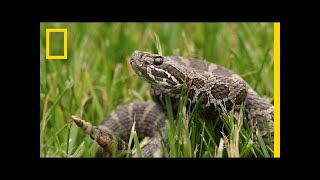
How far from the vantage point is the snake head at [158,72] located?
4.33 m

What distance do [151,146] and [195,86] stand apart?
24.5 inches

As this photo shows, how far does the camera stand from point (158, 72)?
4348 millimetres

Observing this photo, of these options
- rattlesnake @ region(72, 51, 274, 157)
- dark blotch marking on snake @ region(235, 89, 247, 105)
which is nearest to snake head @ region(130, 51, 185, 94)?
rattlesnake @ region(72, 51, 274, 157)

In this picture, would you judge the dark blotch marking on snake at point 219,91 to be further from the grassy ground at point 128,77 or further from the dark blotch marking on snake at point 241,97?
the grassy ground at point 128,77

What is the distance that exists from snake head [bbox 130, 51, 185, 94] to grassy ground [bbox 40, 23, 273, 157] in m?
0.32

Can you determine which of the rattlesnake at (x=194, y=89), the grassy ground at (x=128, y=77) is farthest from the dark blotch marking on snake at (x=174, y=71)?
the grassy ground at (x=128, y=77)

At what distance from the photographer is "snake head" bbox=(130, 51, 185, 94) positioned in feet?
14.2

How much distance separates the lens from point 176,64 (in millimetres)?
4469

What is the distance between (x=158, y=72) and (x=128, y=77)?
1.31 m

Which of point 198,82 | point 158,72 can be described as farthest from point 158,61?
point 198,82

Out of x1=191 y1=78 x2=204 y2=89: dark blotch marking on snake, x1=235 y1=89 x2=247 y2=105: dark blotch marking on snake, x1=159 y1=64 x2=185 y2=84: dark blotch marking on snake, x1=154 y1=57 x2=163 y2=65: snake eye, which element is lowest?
x1=235 y1=89 x2=247 y2=105: dark blotch marking on snake

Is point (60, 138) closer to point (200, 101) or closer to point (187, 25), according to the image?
point (200, 101)

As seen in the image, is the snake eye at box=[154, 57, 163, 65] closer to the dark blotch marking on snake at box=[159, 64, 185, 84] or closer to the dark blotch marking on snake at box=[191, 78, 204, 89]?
the dark blotch marking on snake at box=[159, 64, 185, 84]

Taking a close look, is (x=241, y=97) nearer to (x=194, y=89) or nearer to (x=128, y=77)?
(x=194, y=89)
